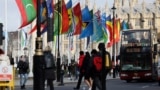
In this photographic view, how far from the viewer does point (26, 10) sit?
3553cm

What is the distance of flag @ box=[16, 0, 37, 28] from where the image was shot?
34656 millimetres

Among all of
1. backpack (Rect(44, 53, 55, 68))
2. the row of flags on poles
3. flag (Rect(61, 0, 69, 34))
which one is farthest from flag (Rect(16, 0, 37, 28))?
backpack (Rect(44, 53, 55, 68))

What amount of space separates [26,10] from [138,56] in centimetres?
1015

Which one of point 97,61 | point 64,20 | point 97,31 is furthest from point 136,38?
point 97,61

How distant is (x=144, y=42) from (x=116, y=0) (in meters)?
140

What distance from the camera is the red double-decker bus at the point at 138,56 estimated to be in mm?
41438

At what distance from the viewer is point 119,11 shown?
173500 millimetres

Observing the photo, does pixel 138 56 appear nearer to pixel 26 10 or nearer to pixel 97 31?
pixel 26 10

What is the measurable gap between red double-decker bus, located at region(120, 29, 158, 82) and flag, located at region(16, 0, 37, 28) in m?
8.68

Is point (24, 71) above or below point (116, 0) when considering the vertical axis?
below

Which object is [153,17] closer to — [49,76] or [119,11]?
[119,11]

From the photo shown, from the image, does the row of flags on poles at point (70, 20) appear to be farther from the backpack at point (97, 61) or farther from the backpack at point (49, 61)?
the backpack at point (97, 61)

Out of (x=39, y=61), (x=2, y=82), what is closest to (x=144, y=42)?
(x=2, y=82)

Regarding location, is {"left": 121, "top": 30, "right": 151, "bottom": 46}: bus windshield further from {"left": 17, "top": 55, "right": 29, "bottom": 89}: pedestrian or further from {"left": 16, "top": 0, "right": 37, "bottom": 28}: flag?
{"left": 17, "top": 55, "right": 29, "bottom": 89}: pedestrian
